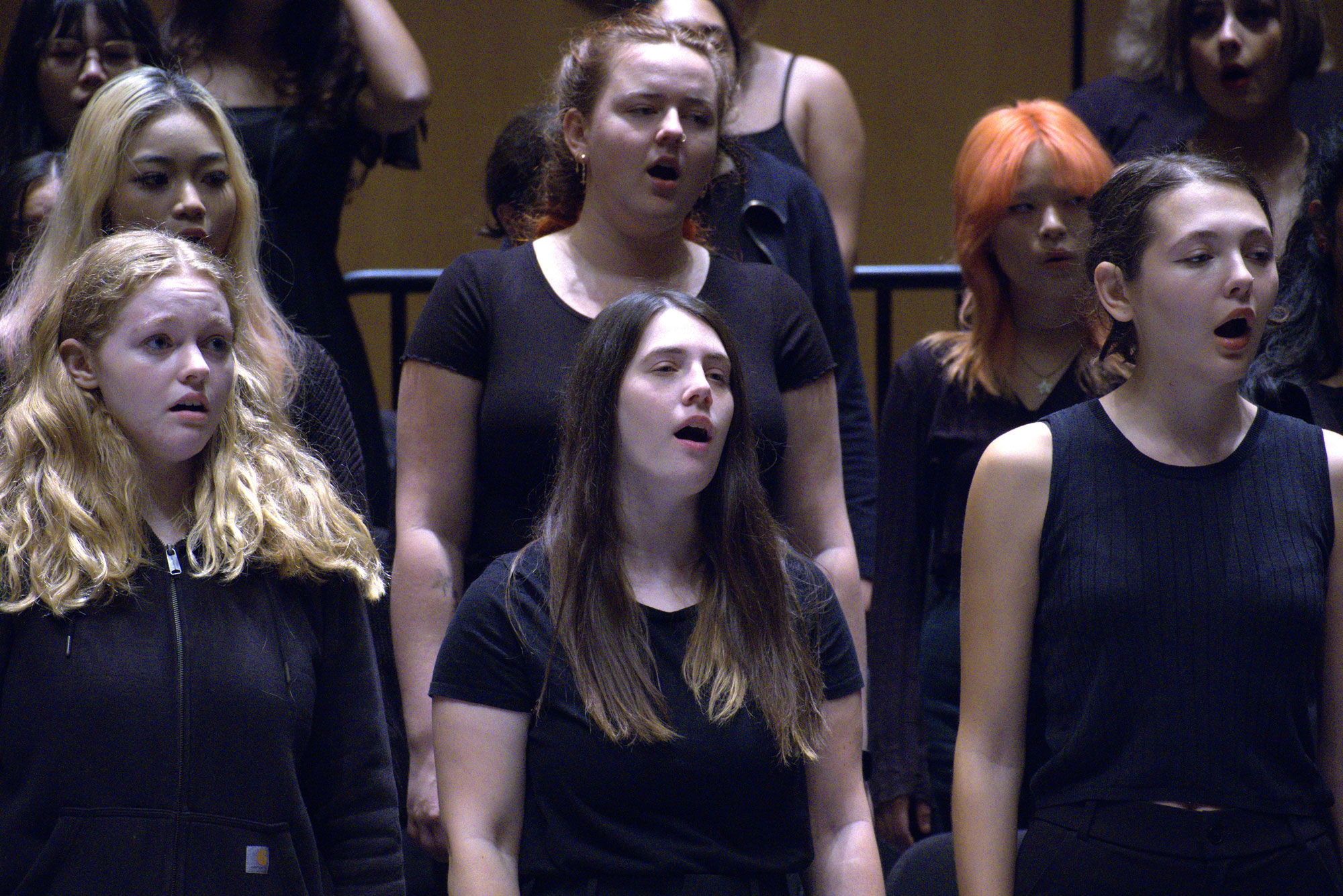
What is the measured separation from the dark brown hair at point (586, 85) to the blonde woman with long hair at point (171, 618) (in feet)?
1.96

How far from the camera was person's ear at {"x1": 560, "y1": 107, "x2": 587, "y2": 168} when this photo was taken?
236 cm

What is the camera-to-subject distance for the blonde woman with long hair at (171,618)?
68.3 inches

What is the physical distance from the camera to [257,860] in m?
1.77

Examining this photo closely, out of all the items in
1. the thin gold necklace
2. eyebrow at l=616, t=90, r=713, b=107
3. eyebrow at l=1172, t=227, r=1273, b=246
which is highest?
eyebrow at l=616, t=90, r=713, b=107

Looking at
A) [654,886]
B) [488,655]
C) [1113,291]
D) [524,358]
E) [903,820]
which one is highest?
[1113,291]

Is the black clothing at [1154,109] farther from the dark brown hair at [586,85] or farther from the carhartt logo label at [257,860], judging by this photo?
the carhartt logo label at [257,860]

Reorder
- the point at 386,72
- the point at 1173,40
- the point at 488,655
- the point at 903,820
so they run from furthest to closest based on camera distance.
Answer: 1. the point at 1173,40
2. the point at 386,72
3. the point at 903,820
4. the point at 488,655

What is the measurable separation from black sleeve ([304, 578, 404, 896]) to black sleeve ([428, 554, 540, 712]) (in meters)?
0.15

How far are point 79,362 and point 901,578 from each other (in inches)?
51.3

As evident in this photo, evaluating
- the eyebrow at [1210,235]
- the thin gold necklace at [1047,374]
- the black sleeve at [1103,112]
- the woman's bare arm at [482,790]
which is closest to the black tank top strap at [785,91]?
the black sleeve at [1103,112]

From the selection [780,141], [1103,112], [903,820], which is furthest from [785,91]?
[903,820]

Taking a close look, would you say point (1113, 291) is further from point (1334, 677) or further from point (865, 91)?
point (865, 91)

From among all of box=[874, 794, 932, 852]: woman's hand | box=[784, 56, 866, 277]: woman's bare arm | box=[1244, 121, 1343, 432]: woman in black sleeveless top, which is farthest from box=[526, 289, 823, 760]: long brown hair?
box=[784, 56, 866, 277]: woman's bare arm

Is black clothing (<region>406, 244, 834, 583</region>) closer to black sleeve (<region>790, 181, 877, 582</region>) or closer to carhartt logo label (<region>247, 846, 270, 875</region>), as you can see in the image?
black sleeve (<region>790, 181, 877, 582</region>)
